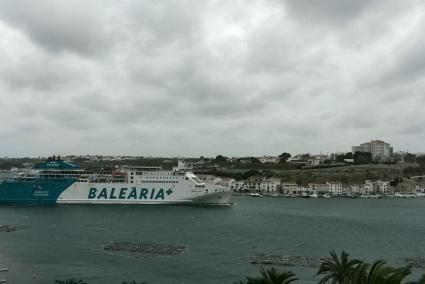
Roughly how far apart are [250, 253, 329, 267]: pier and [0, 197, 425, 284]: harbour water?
537mm

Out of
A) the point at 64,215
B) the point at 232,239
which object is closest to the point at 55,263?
the point at 232,239

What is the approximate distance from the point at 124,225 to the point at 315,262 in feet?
46.1

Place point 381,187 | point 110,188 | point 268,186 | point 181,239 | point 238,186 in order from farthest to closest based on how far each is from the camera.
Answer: point 238,186 → point 268,186 → point 381,187 → point 110,188 → point 181,239

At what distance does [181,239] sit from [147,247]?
309 cm

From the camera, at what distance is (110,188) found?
140 feet

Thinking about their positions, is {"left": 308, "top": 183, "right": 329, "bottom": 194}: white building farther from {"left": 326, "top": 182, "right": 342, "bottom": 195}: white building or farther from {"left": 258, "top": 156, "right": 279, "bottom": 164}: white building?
{"left": 258, "top": 156, "right": 279, "bottom": 164}: white building

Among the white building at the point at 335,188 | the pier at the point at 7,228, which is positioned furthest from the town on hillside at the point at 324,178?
the pier at the point at 7,228

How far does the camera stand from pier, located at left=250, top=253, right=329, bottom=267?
1880cm

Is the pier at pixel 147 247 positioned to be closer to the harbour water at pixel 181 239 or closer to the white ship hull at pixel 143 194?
the harbour water at pixel 181 239

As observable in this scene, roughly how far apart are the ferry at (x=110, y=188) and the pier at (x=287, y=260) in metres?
21.3

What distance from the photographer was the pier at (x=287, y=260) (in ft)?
61.7

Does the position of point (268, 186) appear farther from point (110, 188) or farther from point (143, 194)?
point (110, 188)

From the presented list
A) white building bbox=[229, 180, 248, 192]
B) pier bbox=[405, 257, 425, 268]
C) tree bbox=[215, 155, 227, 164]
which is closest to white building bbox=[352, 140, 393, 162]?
tree bbox=[215, 155, 227, 164]

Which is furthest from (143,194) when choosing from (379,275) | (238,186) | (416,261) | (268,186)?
(238,186)
